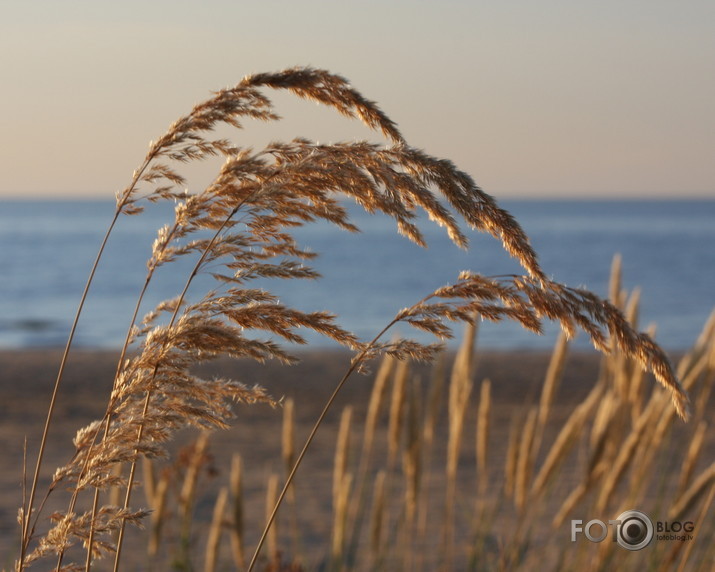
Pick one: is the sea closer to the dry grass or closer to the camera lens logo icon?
the camera lens logo icon

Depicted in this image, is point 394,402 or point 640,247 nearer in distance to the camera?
point 394,402

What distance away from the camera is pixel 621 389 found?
11.4 feet

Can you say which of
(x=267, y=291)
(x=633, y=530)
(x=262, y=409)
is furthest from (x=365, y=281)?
(x=267, y=291)

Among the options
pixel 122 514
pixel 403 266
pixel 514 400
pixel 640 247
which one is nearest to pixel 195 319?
pixel 122 514

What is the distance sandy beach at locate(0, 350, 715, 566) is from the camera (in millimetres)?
9086

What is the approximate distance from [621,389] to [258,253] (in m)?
2.22

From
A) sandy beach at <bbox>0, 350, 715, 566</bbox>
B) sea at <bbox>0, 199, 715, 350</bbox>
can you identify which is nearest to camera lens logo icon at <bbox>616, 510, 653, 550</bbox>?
sandy beach at <bbox>0, 350, 715, 566</bbox>

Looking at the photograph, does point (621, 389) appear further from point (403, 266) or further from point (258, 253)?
point (403, 266)

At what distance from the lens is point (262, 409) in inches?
557

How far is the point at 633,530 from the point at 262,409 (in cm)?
1096

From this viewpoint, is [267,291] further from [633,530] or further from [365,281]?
[365,281]

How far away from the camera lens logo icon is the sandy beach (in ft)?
12.0

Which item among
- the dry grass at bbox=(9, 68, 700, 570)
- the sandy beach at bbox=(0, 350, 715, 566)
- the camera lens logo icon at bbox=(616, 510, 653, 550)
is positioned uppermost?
the dry grass at bbox=(9, 68, 700, 570)

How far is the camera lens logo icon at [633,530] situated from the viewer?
351 centimetres
